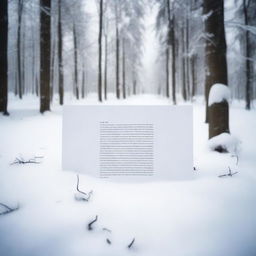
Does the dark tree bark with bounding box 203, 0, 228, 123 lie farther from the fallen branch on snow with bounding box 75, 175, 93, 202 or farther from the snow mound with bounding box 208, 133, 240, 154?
the fallen branch on snow with bounding box 75, 175, 93, 202

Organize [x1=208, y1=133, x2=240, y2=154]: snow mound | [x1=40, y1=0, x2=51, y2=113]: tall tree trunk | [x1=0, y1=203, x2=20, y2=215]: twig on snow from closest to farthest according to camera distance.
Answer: [x1=0, y1=203, x2=20, y2=215]: twig on snow
[x1=208, y1=133, x2=240, y2=154]: snow mound
[x1=40, y1=0, x2=51, y2=113]: tall tree trunk

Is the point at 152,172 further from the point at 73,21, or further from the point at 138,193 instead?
the point at 73,21

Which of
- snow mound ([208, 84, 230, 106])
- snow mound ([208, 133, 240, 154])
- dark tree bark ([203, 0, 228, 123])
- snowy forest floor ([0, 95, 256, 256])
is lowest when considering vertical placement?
snowy forest floor ([0, 95, 256, 256])

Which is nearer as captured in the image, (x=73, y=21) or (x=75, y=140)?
(x=75, y=140)

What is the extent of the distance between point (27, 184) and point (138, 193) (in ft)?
3.52

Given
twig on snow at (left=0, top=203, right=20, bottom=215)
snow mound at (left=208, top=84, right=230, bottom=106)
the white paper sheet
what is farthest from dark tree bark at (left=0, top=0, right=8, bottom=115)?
snow mound at (left=208, top=84, right=230, bottom=106)

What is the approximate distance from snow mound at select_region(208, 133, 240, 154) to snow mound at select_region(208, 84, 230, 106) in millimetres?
568

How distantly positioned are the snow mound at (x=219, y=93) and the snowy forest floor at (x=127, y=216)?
4.43ft

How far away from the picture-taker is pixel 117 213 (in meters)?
1.55

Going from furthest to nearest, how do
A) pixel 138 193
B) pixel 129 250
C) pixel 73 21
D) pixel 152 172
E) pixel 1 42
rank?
1. pixel 73 21
2. pixel 1 42
3. pixel 152 172
4. pixel 138 193
5. pixel 129 250

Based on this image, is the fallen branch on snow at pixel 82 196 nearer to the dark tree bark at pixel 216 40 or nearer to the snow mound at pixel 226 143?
the snow mound at pixel 226 143

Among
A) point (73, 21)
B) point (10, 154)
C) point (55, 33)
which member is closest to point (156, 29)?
point (73, 21)

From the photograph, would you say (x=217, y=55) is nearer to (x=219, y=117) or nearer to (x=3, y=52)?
(x=219, y=117)

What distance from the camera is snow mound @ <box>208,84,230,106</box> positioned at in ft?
10.0
